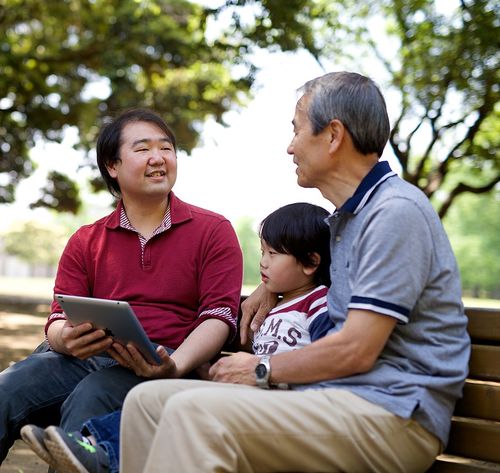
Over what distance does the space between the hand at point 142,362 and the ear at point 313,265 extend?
60 cm

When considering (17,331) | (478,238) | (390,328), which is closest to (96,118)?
(17,331)

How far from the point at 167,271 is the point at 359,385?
3.96ft

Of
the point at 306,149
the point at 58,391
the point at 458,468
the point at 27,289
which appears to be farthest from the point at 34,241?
the point at 458,468

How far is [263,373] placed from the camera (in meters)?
2.54

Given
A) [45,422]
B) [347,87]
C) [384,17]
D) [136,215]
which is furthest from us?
[384,17]

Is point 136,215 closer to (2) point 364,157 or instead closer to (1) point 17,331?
(2) point 364,157

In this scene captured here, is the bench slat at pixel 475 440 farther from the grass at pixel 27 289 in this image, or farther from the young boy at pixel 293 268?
the grass at pixel 27 289

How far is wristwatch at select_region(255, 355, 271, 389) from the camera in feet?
8.29

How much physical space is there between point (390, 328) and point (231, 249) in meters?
1.19

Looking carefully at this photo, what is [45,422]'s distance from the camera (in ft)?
10.9

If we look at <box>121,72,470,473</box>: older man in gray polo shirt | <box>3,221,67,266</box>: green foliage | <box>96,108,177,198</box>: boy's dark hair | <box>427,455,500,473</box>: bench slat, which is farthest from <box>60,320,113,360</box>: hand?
<box>3,221,67,266</box>: green foliage

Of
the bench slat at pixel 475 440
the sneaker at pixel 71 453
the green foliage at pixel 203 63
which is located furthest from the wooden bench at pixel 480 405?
the green foliage at pixel 203 63

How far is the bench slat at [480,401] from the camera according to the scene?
8.63ft

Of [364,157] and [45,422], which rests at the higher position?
[364,157]
